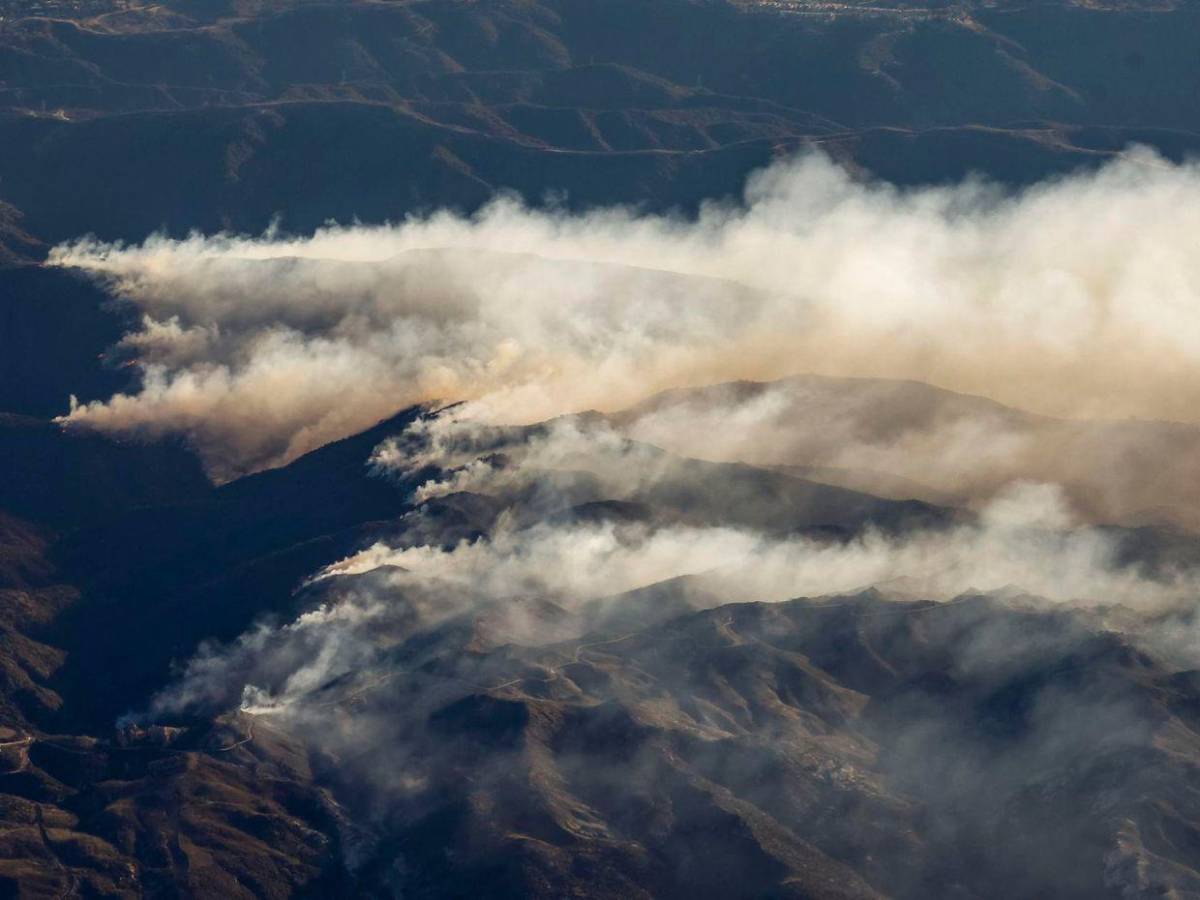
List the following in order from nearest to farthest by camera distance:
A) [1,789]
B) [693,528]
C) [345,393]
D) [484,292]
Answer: [1,789], [693,528], [345,393], [484,292]

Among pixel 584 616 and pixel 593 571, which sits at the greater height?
pixel 593 571

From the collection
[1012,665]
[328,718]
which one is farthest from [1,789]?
[1012,665]

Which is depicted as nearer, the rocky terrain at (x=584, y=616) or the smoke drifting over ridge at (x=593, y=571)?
the rocky terrain at (x=584, y=616)

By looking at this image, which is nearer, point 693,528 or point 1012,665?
point 1012,665

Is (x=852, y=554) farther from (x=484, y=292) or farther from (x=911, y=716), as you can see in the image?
(x=484, y=292)

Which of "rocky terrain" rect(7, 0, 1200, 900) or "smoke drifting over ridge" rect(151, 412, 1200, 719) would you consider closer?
"rocky terrain" rect(7, 0, 1200, 900)

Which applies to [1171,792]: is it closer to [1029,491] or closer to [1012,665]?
[1012,665]

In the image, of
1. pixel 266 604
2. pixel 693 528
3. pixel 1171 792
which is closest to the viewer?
pixel 1171 792

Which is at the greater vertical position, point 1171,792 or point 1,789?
point 1171,792

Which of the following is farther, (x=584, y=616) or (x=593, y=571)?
(x=593, y=571)
